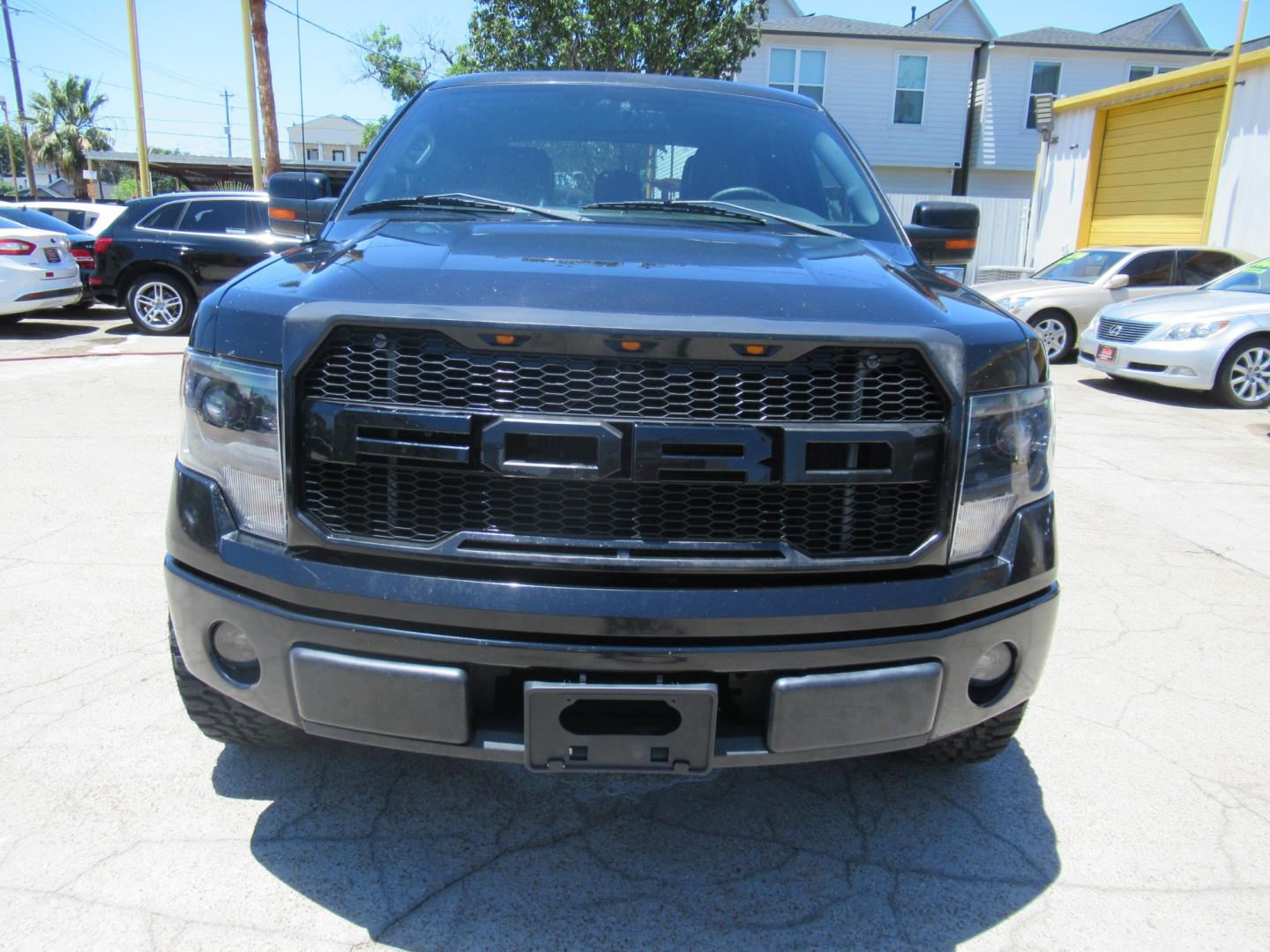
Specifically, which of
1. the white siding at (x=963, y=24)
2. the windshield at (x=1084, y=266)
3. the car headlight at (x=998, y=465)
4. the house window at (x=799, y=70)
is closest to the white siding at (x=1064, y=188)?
the windshield at (x=1084, y=266)

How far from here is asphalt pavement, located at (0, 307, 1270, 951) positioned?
207cm

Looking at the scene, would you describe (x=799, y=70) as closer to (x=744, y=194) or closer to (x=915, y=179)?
(x=915, y=179)

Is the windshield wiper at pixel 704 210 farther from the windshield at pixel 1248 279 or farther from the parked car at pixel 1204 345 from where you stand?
the windshield at pixel 1248 279

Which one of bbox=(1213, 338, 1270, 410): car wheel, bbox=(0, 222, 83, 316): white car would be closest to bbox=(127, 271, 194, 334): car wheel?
bbox=(0, 222, 83, 316): white car

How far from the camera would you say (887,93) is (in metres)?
26.0

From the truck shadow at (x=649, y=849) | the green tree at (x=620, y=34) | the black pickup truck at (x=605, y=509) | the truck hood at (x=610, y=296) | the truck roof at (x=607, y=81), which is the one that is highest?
the green tree at (x=620, y=34)

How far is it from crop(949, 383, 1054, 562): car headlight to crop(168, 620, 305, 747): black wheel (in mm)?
1590

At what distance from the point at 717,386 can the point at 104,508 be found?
4.28 meters

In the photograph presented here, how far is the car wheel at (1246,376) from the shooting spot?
9305 mm

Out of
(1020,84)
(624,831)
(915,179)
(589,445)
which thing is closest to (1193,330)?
(624,831)

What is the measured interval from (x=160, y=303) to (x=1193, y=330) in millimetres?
11851

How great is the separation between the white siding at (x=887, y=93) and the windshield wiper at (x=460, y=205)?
24.5 m

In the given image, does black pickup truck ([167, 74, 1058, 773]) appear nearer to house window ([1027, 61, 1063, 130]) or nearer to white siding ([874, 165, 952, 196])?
white siding ([874, 165, 952, 196])

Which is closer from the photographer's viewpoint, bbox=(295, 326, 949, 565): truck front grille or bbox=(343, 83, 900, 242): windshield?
bbox=(295, 326, 949, 565): truck front grille
